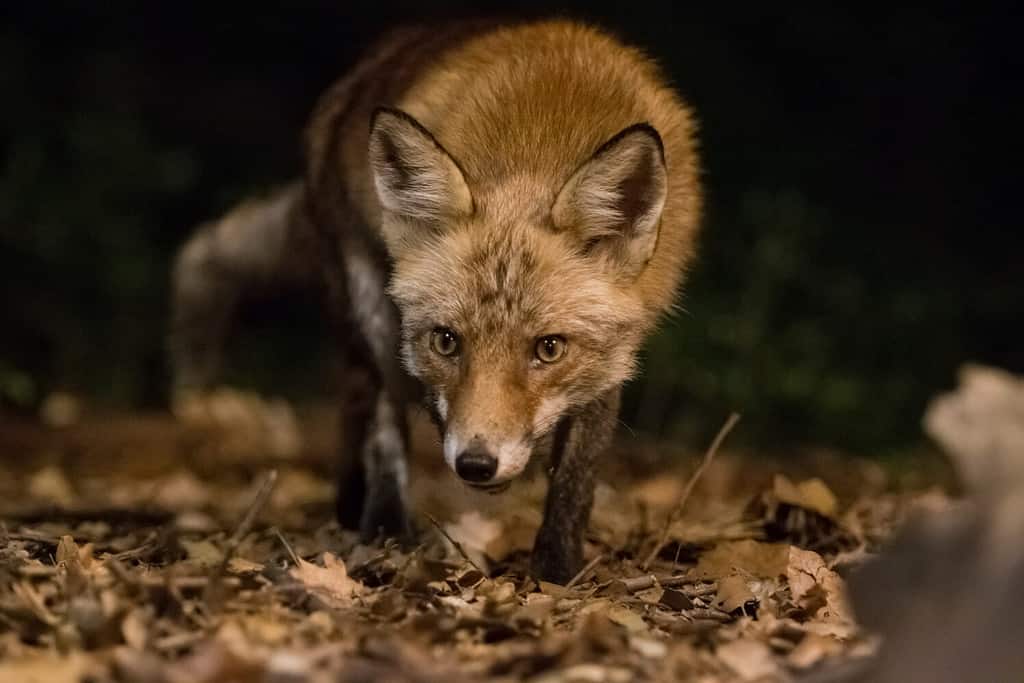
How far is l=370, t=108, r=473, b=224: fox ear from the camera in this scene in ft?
11.9

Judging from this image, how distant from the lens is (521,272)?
11.8 ft

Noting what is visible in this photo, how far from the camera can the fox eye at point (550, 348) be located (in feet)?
11.6

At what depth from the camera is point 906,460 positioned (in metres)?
7.46

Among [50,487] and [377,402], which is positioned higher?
[377,402]

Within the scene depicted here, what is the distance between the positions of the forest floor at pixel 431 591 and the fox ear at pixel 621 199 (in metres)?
0.70

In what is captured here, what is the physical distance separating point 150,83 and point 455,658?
7060 millimetres

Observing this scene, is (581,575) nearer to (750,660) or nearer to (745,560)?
(745,560)

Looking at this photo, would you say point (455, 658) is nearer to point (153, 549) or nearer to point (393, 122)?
point (153, 549)

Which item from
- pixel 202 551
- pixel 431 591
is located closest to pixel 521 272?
pixel 431 591

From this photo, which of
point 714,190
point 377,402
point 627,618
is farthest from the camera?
point 714,190

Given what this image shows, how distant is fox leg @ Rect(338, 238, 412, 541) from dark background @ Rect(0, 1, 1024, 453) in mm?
2713

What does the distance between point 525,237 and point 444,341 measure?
0.37 metres

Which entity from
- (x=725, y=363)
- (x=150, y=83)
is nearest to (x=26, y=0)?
(x=150, y=83)

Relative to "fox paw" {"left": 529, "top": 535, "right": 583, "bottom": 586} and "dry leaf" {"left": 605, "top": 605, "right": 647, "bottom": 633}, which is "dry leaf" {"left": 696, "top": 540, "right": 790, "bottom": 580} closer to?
"fox paw" {"left": 529, "top": 535, "right": 583, "bottom": 586}
